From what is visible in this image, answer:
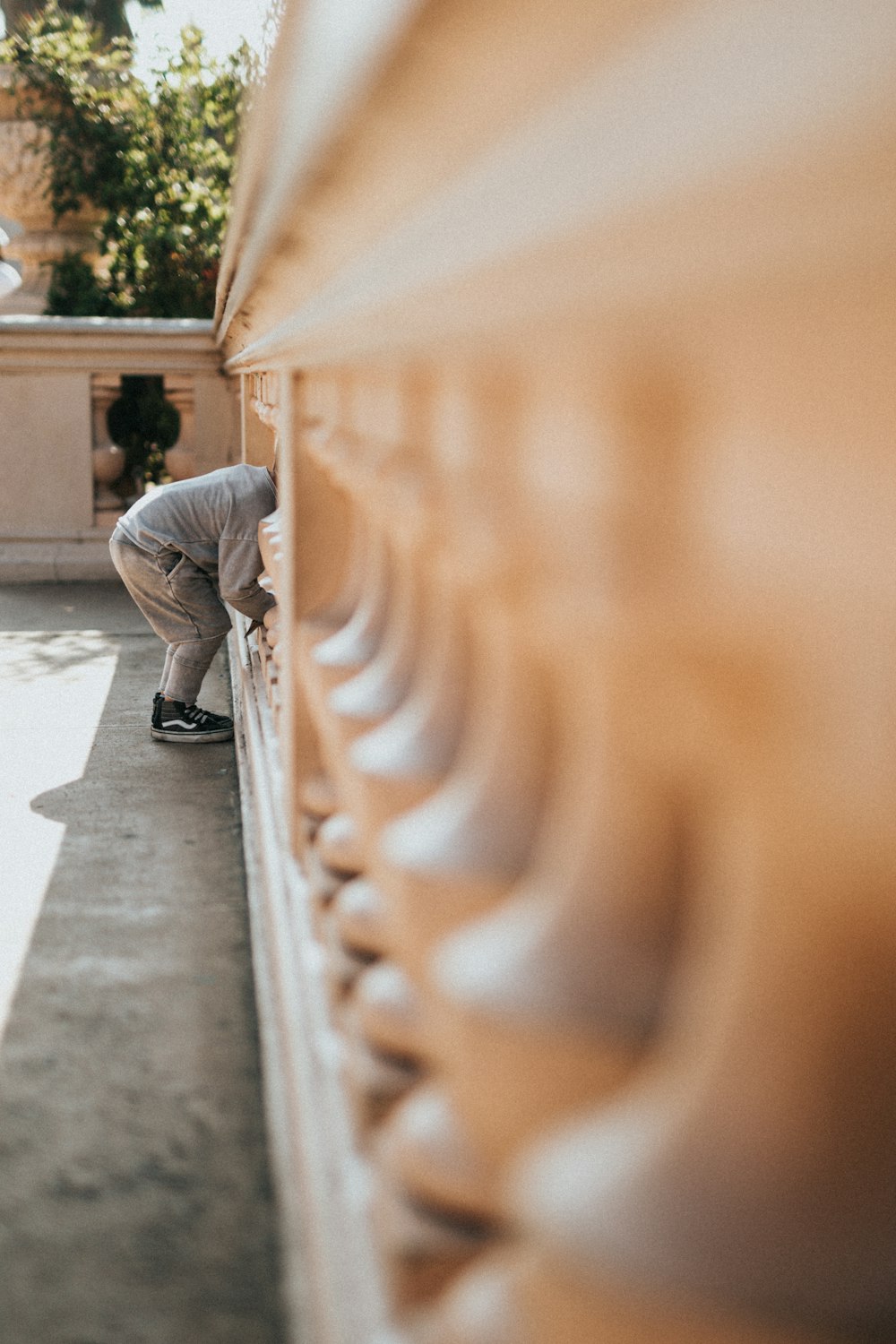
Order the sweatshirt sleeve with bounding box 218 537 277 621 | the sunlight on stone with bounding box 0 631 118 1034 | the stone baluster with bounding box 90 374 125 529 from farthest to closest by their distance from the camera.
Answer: the stone baluster with bounding box 90 374 125 529 < the sweatshirt sleeve with bounding box 218 537 277 621 < the sunlight on stone with bounding box 0 631 118 1034

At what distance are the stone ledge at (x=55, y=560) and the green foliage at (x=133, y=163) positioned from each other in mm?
2496

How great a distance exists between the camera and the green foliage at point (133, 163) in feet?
28.0

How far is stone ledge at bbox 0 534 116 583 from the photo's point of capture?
657 centimetres

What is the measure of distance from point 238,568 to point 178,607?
0.42 m

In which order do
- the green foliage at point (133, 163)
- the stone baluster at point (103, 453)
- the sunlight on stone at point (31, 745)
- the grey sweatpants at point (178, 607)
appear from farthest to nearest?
the green foliage at point (133, 163), the stone baluster at point (103, 453), the grey sweatpants at point (178, 607), the sunlight on stone at point (31, 745)

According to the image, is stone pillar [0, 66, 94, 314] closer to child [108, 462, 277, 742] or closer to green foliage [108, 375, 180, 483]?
green foliage [108, 375, 180, 483]

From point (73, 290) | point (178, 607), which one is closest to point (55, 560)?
point (73, 290)

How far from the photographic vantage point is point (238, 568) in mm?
3438

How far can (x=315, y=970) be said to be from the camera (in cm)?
154

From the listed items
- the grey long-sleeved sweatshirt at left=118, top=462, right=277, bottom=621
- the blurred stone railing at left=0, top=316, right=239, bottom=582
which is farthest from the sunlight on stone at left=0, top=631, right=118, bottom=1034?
the blurred stone railing at left=0, top=316, right=239, bottom=582

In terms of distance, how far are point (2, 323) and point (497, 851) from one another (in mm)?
6334

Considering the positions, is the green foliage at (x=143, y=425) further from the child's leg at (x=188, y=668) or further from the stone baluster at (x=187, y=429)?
the child's leg at (x=188, y=668)

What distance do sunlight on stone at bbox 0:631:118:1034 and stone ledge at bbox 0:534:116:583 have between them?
137cm

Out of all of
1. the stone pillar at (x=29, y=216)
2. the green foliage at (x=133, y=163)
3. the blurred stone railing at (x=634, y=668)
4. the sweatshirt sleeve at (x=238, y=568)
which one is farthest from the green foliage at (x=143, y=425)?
the blurred stone railing at (x=634, y=668)
